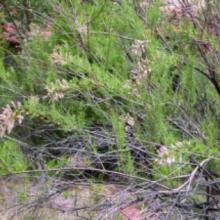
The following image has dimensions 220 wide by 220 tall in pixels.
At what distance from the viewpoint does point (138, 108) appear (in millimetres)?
3613

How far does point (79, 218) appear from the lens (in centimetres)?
357

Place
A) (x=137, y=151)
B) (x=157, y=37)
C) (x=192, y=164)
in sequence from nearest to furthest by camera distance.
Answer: (x=192, y=164), (x=137, y=151), (x=157, y=37)

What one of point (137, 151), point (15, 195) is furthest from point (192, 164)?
point (15, 195)

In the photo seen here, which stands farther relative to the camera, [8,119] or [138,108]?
[138,108]

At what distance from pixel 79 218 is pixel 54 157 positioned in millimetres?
376

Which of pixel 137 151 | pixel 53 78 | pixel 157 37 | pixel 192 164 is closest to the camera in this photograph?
pixel 192 164

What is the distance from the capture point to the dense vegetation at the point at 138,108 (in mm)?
3229

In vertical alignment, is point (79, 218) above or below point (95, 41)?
below

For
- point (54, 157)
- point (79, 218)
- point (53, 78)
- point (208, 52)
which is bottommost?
point (79, 218)

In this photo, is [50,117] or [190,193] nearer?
[190,193]

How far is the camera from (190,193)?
3.16 m

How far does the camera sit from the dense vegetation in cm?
323

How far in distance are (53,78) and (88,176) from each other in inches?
29.0

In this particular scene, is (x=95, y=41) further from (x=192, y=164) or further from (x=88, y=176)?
(x=192, y=164)
